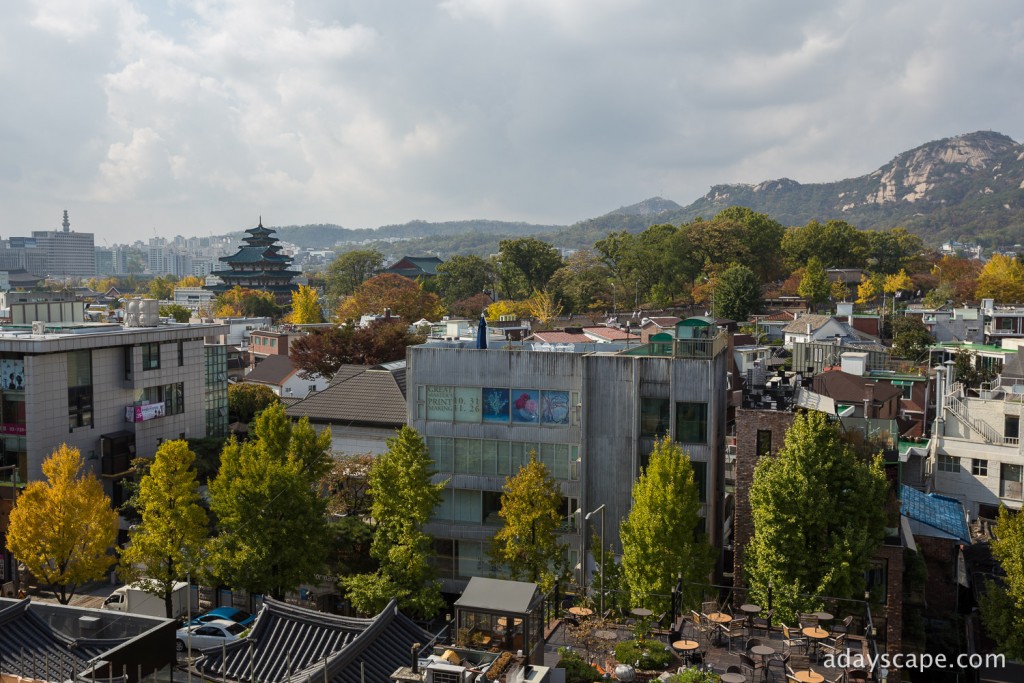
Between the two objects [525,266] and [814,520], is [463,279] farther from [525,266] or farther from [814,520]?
[814,520]

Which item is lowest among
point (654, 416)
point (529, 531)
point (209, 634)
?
point (209, 634)

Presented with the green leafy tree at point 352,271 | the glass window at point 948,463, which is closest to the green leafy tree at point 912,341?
the glass window at point 948,463

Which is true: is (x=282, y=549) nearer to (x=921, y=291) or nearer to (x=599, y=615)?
(x=599, y=615)

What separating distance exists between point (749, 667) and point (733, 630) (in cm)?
152

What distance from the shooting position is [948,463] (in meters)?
35.4

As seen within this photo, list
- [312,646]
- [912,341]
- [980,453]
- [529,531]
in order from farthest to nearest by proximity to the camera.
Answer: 1. [912,341]
2. [980,453]
3. [529,531]
4. [312,646]

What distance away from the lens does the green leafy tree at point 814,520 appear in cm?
2120

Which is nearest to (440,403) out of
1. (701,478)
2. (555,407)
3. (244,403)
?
(555,407)

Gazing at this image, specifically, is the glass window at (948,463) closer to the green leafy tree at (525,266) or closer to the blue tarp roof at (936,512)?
the blue tarp roof at (936,512)

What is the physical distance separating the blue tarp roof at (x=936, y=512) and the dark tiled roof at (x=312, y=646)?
17831 millimetres

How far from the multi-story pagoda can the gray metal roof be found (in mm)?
138738

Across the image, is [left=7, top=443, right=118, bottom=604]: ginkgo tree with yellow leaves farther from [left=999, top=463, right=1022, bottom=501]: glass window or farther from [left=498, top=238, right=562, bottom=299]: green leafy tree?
[left=498, top=238, right=562, bottom=299]: green leafy tree

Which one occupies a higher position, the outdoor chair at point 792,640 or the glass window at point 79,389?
the glass window at point 79,389

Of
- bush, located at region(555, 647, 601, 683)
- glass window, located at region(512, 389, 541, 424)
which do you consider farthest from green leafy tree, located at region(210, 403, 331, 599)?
bush, located at region(555, 647, 601, 683)
